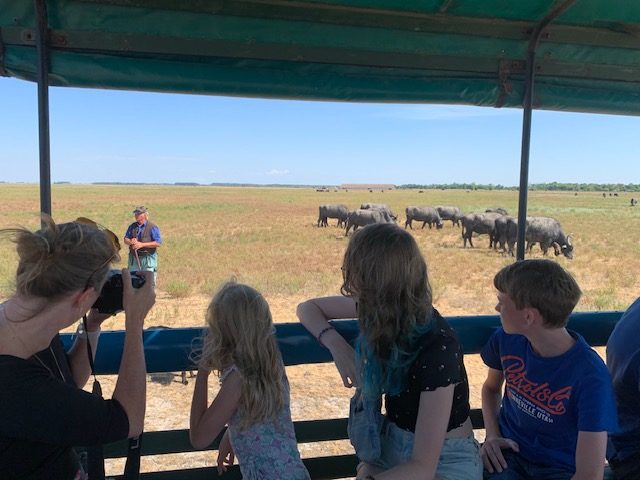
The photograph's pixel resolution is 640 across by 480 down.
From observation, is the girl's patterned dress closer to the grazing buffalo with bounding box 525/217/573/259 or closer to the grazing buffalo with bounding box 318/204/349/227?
the grazing buffalo with bounding box 525/217/573/259

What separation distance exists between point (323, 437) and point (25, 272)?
4.78ft

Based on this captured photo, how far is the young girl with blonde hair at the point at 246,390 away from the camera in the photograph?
1.79 meters

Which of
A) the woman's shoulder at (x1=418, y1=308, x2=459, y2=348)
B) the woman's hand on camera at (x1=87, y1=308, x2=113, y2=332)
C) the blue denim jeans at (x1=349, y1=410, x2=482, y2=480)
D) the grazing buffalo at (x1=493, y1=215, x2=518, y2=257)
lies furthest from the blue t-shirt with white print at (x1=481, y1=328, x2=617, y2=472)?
the grazing buffalo at (x1=493, y1=215, x2=518, y2=257)

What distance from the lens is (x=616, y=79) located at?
2.99 m

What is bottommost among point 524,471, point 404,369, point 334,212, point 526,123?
point 334,212

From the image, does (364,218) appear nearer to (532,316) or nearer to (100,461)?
(532,316)

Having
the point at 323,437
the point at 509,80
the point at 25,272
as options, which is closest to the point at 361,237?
the point at 25,272

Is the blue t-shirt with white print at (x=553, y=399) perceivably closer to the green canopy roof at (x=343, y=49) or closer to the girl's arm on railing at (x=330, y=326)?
the girl's arm on railing at (x=330, y=326)

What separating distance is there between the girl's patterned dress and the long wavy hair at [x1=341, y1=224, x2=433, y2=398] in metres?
0.39

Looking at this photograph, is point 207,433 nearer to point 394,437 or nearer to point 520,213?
point 394,437

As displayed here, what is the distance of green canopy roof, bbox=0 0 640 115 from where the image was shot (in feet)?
8.00

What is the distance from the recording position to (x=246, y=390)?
1781 mm

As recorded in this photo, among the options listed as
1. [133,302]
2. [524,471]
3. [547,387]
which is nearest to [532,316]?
[547,387]

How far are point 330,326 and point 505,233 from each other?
22977 mm
